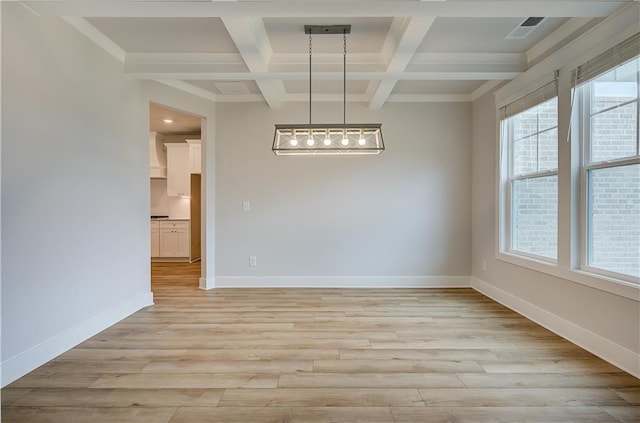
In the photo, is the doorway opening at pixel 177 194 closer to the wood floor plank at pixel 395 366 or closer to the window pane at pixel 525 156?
the wood floor plank at pixel 395 366

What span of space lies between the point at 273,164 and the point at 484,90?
2997 mm

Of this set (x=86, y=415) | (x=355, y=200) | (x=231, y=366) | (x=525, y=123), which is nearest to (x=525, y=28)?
(x=525, y=123)

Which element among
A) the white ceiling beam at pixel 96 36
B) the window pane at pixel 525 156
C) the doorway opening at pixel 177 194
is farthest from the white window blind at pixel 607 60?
the doorway opening at pixel 177 194

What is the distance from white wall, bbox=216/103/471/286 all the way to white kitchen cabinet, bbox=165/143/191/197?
2.55m

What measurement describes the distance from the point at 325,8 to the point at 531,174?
8.87 feet

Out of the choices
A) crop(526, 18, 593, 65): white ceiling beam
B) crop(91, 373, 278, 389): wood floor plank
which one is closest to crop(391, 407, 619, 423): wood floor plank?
crop(91, 373, 278, 389): wood floor plank

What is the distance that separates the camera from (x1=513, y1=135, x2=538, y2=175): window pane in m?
3.45

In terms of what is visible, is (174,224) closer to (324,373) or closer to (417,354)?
(324,373)

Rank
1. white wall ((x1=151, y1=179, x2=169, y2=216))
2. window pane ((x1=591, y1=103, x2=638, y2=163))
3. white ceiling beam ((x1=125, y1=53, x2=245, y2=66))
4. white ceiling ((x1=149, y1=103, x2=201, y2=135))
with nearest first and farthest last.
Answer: window pane ((x1=591, y1=103, x2=638, y2=163)) → white ceiling beam ((x1=125, y1=53, x2=245, y2=66)) → white ceiling ((x1=149, y1=103, x2=201, y2=135)) → white wall ((x1=151, y1=179, x2=169, y2=216))

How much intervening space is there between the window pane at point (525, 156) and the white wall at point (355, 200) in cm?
88

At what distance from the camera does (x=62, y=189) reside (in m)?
2.58

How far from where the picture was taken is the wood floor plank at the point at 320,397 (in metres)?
1.89

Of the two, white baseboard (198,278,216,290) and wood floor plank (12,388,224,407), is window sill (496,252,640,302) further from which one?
white baseboard (198,278,216,290)

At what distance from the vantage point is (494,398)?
1.95m
